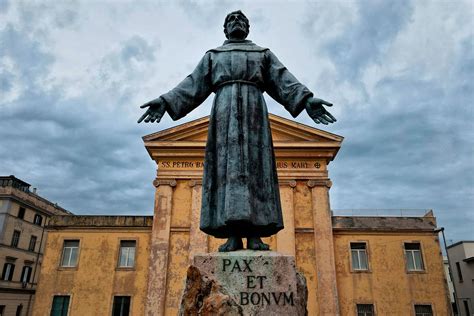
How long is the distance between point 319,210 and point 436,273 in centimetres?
722

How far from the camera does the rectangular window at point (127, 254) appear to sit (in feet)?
74.2

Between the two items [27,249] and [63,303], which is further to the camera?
[27,249]

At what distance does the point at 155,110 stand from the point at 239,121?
43.1 inches

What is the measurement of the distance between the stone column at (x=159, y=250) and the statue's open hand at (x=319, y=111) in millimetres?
18402

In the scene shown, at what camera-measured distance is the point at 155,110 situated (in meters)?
5.13

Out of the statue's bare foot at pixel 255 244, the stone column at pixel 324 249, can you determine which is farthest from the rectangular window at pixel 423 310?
the statue's bare foot at pixel 255 244

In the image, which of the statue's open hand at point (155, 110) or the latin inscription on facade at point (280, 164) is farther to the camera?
the latin inscription on facade at point (280, 164)

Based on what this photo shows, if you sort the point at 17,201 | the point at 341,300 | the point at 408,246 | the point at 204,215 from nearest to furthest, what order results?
the point at 204,215, the point at 341,300, the point at 408,246, the point at 17,201

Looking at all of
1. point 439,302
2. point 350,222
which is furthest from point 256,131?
point 439,302

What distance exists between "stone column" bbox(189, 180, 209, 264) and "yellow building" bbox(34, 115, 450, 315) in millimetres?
57

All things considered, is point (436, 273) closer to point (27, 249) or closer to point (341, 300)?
point (341, 300)

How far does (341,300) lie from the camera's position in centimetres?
2144

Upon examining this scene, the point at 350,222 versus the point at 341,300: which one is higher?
the point at 350,222

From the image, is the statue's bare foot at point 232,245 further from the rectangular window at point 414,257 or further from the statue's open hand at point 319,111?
the rectangular window at point 414,257
